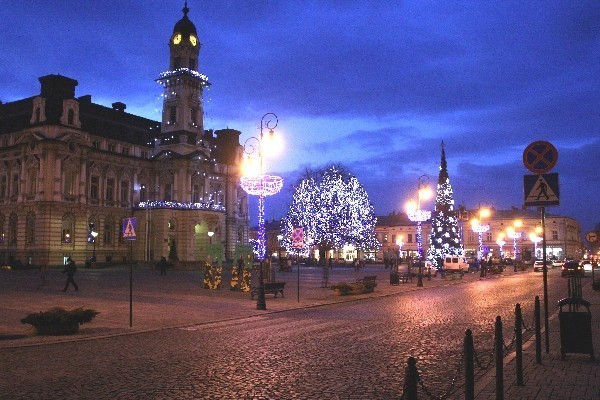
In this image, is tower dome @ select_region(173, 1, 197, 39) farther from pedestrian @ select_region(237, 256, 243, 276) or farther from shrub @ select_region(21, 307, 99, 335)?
shrub @ select_region(21, 307, 99, 335)

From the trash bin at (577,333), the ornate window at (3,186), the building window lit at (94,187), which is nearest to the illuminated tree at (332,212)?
the building window lit at (94,187)

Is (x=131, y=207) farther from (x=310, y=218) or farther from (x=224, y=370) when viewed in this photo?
(x=224, y=370)

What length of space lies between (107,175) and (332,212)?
27317 mm

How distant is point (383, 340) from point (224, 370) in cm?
480

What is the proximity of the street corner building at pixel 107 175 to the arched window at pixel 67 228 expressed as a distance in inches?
4.3

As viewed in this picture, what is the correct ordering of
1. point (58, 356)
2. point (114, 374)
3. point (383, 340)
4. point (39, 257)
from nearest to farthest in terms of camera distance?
point (114, 374) → point (58, 356) → point (383, 340) → point (39, 257)

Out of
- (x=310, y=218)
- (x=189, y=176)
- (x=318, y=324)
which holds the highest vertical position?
(x=189, y=176)

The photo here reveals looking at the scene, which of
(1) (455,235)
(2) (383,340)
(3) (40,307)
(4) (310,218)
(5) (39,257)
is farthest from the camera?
(4) (310,218)

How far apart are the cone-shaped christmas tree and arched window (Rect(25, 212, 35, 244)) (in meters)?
42.8

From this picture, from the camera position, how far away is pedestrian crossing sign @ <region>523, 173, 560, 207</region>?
1015 cm

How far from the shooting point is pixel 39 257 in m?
58.8

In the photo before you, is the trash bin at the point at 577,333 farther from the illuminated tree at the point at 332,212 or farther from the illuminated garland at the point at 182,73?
the illuminated garland at the point at 182,73

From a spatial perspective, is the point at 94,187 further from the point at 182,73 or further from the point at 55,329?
the point at 55,329

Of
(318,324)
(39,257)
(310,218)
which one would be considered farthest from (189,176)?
(318,324)
